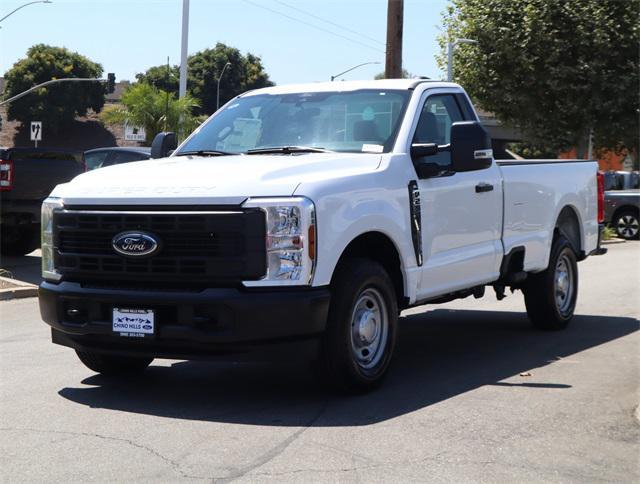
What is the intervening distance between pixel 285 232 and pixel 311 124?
1777 millimetres

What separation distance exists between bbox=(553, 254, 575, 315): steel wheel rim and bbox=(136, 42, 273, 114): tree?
302ft

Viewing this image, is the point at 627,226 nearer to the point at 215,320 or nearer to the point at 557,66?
the point at 557,66

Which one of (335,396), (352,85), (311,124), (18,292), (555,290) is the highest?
(352,85)

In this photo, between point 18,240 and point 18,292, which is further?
point 18,240

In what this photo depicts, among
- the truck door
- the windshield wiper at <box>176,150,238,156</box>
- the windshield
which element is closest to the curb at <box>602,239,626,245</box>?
the truck door

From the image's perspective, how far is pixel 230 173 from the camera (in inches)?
275

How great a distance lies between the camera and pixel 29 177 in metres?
14.9

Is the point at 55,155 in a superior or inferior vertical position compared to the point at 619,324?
superior

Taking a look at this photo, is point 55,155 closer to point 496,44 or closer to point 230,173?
point 230,173

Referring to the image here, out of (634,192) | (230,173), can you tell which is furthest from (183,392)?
(634,192)

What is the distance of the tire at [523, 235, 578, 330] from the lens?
10.2 m

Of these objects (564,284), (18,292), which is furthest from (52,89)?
(564,284)

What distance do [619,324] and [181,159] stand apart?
17.2ft

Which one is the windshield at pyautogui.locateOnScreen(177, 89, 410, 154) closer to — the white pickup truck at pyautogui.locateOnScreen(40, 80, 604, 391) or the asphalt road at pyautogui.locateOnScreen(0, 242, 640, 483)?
the white pickup truck at pyautogui.locateOnScreen(40, 80, 604, 391)
